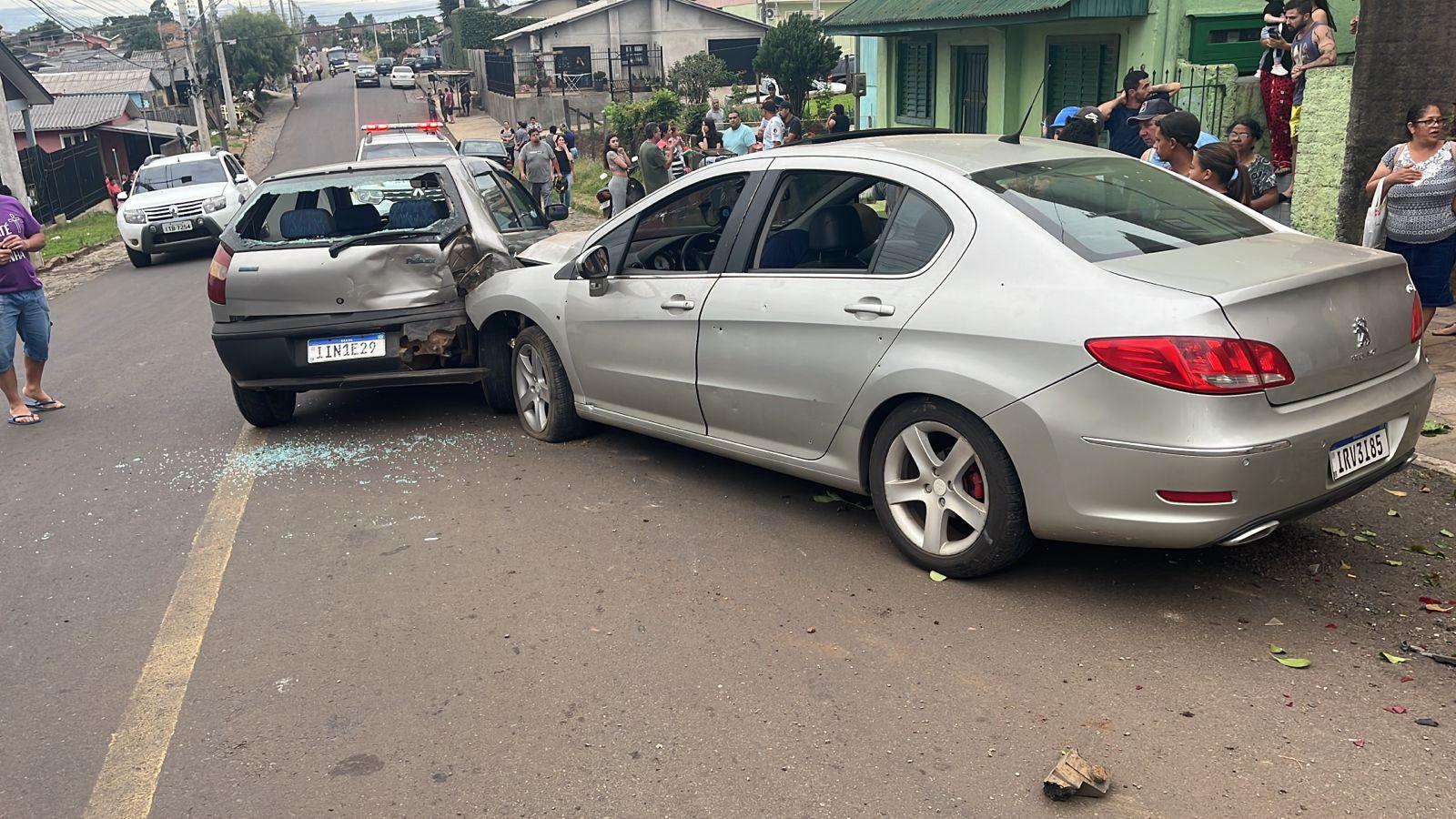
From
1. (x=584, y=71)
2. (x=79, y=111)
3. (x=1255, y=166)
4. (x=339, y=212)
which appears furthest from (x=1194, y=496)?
(x=584, y=71)

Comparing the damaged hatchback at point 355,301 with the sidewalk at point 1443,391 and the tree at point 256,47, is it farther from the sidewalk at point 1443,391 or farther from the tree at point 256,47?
the tree at point 256,47

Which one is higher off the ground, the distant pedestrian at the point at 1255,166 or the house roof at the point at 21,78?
the house roof at the point at 21,78

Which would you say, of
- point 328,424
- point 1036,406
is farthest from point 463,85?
point 1036,406

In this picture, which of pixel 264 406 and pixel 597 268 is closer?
pixel 597 268

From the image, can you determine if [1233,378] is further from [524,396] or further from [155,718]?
[524,396]

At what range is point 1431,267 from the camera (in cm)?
669

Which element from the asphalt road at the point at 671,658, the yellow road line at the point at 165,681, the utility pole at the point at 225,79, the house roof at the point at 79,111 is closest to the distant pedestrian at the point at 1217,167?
the asphalt road at the point at 671,658

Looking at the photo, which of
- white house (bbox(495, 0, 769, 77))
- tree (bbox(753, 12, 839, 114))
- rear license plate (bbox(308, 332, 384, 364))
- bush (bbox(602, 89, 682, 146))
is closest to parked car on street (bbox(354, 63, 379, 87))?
white house (bbox(495, 0, 769, 77))

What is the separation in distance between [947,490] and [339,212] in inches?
195

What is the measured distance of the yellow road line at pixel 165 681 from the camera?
11.1 feet

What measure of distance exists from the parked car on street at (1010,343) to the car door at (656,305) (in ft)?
0.05

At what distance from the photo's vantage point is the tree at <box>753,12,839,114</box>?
37.8 m

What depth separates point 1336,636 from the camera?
12.8 ft

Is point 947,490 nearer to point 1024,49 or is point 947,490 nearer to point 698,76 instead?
point 1024,49
